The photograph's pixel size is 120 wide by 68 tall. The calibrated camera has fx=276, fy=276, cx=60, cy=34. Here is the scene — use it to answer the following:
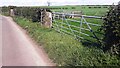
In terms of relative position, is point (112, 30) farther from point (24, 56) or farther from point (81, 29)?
point (81, 29)

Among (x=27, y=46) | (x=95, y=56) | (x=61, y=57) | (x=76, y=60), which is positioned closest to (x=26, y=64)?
(x=61, y=57)

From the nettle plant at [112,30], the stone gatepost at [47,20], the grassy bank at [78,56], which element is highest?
the nettle plant at [112,30]

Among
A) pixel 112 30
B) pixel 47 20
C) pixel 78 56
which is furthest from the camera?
pixel 47 20

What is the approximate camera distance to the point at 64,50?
32.0 feet

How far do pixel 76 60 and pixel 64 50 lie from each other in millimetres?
1669

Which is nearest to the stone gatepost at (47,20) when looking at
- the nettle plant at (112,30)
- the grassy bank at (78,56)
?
the grassy bank at (78,56)

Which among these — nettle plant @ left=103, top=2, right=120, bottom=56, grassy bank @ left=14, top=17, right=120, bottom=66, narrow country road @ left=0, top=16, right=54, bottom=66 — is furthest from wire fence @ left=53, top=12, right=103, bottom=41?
narrow country road @ left=0, top=16, right=54, bottom=66

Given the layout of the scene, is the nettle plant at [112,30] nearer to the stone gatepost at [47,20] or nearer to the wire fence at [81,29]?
the wire fence at [81,29]

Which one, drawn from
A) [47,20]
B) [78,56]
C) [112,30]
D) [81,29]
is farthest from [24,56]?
[47,20]

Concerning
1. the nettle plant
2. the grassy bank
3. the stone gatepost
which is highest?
the nettle plant

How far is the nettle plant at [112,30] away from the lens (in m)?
7.43

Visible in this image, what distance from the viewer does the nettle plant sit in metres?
7.43

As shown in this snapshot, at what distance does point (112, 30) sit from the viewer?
25.5ft

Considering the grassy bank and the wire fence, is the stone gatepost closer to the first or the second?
the wire fence
